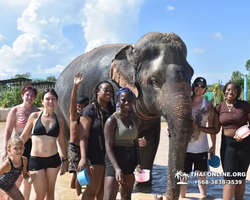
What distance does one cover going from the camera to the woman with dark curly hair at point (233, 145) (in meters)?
4.05

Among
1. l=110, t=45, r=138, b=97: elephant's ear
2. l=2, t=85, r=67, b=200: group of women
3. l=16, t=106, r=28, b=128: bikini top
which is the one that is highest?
l=110, t=45, r=138, b=97: elephant's ear

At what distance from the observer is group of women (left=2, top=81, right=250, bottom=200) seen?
3.24 metres

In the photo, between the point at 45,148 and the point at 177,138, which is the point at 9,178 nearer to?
the point at 45,148

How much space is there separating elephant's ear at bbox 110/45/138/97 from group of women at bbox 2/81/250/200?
0.78 meters

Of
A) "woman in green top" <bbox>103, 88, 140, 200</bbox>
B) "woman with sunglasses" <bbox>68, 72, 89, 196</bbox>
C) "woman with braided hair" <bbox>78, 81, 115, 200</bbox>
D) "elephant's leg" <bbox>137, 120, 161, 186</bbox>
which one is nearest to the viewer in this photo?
"woman in green top" <bbox>103, 88, 140, 200</bbox>

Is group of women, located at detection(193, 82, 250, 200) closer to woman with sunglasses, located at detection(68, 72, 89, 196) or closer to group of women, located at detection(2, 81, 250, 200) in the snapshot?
group of women, located at detection(2, 81, 250, 200)

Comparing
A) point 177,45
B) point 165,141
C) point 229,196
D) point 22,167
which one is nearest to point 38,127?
point 22,167

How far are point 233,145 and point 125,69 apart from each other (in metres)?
1.81

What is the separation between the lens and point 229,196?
4062 millimetres

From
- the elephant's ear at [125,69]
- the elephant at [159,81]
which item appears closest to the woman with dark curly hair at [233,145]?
the elephant at [159,81]

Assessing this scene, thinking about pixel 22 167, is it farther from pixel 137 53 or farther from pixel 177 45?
pixel 177 45

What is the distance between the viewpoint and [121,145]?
3254mm

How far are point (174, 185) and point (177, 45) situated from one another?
189 cm

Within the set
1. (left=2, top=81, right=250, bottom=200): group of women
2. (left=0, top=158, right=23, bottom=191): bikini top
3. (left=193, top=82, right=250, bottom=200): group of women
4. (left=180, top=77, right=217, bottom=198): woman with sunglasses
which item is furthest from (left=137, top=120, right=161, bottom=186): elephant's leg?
(left=0, top=158, right=23, bottom=191): bikini top
